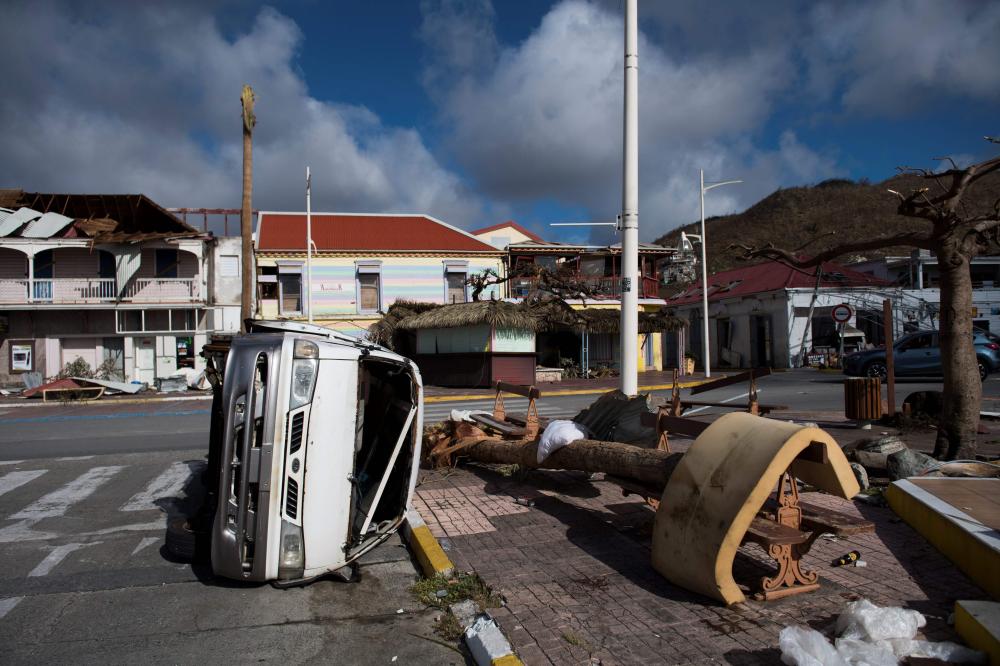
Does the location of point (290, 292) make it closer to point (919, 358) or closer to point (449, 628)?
point (919, 358)

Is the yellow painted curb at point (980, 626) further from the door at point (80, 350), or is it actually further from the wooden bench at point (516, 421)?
the door at point (80, 350)

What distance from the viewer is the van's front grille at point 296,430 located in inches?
177

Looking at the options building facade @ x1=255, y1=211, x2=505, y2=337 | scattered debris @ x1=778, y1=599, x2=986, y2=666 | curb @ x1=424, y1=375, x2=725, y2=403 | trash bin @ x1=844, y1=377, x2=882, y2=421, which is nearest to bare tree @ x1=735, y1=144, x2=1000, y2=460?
trash bin @ x1=844, y1=377, x2=882, y2=421

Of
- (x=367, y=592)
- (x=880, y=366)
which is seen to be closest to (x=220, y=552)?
(x=367, y=592)

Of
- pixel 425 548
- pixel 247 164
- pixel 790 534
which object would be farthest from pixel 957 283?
pixel 247 164

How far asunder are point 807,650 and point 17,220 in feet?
117

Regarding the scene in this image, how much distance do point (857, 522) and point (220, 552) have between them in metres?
4.22

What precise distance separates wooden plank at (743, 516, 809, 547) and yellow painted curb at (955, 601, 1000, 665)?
86 cm

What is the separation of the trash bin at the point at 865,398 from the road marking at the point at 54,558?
10922 millimetres

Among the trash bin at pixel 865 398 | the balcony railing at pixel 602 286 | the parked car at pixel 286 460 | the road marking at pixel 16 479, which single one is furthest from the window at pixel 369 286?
the parked car at pixel 286 460

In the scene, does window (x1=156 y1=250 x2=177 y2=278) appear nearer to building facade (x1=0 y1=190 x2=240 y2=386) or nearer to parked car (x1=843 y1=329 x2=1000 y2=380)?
building facade (x1=0 y1=190 x2=240 y2=386)

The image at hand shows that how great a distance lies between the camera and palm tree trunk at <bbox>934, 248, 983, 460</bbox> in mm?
7457

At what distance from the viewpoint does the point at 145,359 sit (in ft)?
100

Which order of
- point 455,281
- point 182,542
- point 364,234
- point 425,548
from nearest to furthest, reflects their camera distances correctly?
point 182,542 → point 425,548 → point 455,281 → point 364,234
